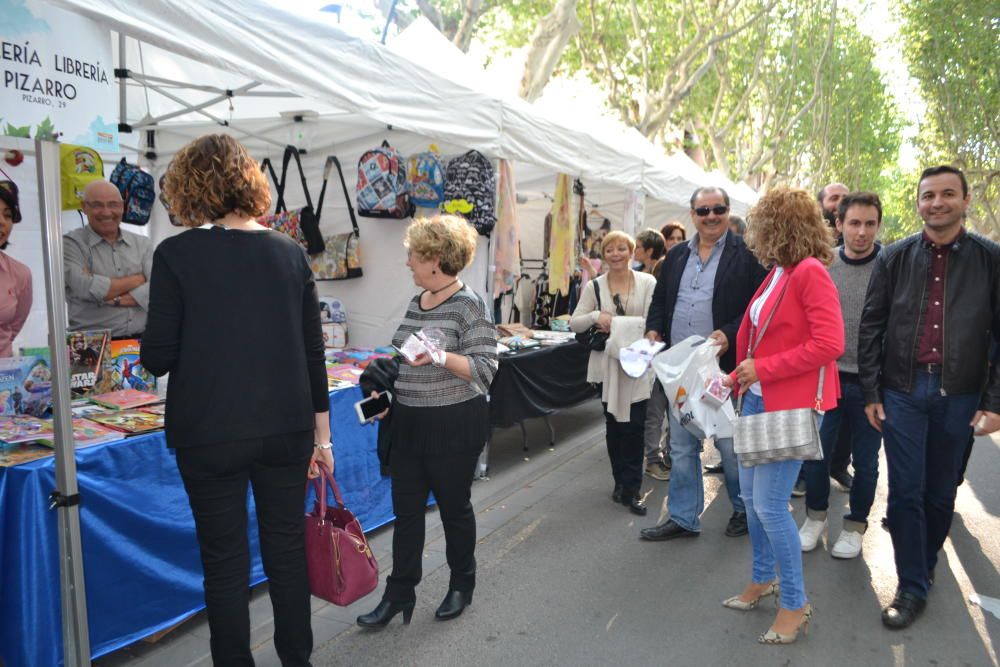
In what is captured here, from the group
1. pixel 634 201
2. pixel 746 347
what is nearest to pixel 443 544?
pixel 746 347

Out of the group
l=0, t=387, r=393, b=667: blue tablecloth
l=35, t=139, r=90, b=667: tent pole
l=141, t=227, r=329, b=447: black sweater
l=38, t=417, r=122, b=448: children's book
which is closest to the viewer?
l=141, t=227, r=329, b=447: black sweater

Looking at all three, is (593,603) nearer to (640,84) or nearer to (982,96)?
(640,84)

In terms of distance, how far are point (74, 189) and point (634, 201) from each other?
5741 mm

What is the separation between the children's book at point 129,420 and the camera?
8.94ft

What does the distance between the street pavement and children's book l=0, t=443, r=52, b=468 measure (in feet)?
2.85

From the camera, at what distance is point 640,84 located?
17.1 meters

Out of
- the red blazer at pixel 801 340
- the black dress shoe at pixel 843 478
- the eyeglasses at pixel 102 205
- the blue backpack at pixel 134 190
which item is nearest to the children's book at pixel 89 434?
the eyeglasses at pixel 102 205

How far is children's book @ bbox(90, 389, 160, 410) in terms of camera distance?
3061 mm

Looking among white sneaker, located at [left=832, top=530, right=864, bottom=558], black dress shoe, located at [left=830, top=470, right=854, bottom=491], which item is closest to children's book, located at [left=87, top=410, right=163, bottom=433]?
white sneaker, located at [left=832, top=530, right=864, bottom=558]

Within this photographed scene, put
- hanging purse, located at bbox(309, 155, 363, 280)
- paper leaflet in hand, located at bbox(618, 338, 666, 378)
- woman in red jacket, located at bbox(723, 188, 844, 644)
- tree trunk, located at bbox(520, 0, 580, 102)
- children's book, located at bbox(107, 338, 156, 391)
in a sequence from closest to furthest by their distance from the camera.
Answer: woman in red jacket, located at bbox(723, 188, 844, 644), children's book, located at bbox(107, 338, 156, 391), paper leaflet in hand, located at bbox(618, 338, 666, 378), hanging purse, located at bbox(309, 155, 363, 280), tree trunk, located at bbox(520, 0, 580, 102)

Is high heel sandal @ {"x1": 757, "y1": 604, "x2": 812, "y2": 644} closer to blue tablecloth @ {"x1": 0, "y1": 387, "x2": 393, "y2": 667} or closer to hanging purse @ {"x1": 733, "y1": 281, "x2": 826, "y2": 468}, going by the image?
hanging purse @ {"x1": 733, "y1": 281, "x2": 826, "y2": 468}

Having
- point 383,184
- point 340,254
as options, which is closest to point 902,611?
point 383,184

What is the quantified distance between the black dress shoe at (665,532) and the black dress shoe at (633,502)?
422 mm

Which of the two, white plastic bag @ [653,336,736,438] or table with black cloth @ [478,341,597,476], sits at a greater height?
white plastic bag @ [653,336,736,438]
